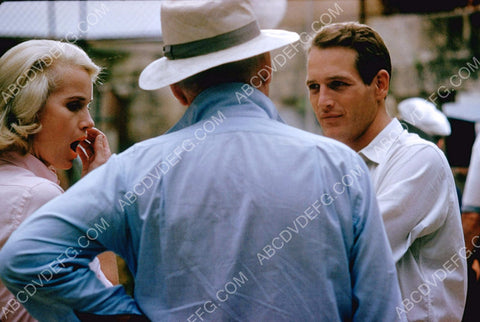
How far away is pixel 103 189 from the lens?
1531 mm

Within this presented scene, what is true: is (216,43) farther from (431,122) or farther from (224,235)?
(431,122)

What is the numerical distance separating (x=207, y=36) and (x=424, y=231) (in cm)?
116

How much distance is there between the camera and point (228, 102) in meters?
1.64

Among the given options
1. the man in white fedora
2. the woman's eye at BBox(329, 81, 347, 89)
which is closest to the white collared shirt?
the woman's eye at BBox(329, 81, 347, 89)

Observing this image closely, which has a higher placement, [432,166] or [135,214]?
[135,214]

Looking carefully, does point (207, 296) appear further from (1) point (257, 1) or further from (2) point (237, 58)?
(1) point (257, 1)

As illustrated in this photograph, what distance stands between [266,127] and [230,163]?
166 mm

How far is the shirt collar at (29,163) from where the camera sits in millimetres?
2066

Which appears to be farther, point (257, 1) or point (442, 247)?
point (442, 247)


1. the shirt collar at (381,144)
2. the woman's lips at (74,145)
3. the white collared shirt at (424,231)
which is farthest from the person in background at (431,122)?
the woman's lips at (74,145)

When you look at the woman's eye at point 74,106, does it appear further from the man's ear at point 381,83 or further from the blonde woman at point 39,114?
the man's ear at point 381,83

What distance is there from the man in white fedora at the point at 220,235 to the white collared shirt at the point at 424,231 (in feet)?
2.02

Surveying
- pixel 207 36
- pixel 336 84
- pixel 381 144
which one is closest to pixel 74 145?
pixel 207 36

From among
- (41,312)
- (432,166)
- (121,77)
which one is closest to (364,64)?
(432,166)
